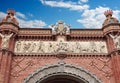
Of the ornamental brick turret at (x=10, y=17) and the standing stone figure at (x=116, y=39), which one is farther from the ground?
the ornamental brick turret at (x=10, y=17)

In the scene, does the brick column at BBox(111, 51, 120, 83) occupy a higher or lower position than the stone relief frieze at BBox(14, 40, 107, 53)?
lower

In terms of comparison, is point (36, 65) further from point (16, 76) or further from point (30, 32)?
point (30, 32)

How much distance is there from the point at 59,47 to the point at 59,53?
60 cm

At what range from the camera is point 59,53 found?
1453cm

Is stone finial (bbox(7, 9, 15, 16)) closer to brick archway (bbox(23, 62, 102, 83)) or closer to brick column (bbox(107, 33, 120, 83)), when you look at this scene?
brick archway (bbox(23, 62, 102, 83))

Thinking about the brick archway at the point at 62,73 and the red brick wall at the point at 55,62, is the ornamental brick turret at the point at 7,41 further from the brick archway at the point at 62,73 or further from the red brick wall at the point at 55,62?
the brick archway at the point at 62,73

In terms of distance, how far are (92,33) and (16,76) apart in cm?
663

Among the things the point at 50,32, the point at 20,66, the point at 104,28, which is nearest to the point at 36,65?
the point at 20,66

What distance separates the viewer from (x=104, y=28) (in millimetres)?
15805

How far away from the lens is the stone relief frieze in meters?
14.9

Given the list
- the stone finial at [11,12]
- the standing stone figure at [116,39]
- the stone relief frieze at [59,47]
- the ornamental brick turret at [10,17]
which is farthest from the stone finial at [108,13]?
the stone finial at [11,12]

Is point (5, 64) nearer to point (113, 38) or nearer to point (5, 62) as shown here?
point (5, 62)

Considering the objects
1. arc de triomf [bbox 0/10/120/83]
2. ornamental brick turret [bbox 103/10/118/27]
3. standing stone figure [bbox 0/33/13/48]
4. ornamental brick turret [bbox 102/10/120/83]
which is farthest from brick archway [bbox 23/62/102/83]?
ornamental brick turret [bbox 103/10/118/27]

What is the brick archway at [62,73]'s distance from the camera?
13711 millimetres
